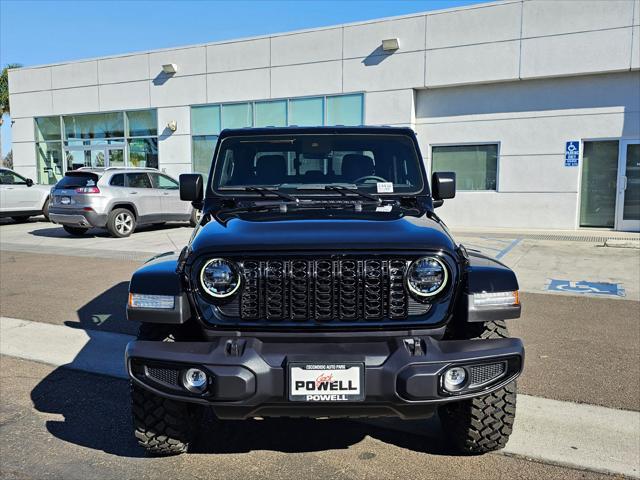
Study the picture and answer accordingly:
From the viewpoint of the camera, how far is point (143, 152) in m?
20.8

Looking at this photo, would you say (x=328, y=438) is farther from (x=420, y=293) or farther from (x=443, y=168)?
(x=443, y=168)

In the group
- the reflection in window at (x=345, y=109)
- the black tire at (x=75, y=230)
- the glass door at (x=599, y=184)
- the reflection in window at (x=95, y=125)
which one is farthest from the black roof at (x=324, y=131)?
the reflection in window at (x=95, y=125)

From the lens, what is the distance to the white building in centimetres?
1423

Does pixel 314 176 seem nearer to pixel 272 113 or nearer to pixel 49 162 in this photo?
pixel 272 113

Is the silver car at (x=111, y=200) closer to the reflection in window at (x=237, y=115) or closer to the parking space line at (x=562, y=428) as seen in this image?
the reflection in window at (x=237, y=115)

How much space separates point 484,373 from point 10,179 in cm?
1719

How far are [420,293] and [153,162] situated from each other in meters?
19.2

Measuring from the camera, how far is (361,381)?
2553 mm

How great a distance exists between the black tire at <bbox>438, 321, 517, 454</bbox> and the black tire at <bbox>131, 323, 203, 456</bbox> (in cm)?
145

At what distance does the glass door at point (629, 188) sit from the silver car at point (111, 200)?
11764mm

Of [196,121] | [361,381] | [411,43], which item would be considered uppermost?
[411,43]

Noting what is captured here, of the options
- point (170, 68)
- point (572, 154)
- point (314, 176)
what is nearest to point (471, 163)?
point (572, 154)

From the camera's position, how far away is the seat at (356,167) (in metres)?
4.09

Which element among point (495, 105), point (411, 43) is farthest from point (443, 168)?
point (411, 43)
